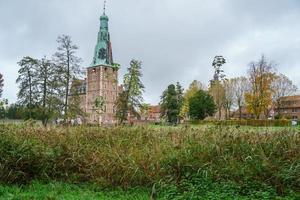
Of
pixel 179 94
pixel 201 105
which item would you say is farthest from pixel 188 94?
pixel 201 105

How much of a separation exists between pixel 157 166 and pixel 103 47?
2963 inches

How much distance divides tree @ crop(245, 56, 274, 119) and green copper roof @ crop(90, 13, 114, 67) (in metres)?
41.3

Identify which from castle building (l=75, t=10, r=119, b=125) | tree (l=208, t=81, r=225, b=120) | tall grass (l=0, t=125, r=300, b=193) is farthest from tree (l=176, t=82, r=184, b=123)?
tall grass (l=0, t=125, r=300, b=193)

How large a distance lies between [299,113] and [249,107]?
35938mm

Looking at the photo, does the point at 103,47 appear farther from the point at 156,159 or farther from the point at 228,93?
the point at 156,159

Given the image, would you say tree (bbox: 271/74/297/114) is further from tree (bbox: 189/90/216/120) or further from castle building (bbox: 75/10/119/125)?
castle building (bbox: 75/10/119/125)

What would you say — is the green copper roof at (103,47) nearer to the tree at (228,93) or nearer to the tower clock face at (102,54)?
the tower clock face at (102,54)

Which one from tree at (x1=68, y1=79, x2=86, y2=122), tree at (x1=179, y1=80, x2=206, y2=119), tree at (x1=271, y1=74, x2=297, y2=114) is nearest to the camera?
tree at (x1=68, y1=79, x2=86, y2=122)

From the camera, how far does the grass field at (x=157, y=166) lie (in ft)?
16.7

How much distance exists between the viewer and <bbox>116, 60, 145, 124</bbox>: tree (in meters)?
36.5

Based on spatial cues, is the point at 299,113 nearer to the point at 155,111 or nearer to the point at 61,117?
the point at 155,111

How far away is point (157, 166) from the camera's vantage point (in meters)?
5.63

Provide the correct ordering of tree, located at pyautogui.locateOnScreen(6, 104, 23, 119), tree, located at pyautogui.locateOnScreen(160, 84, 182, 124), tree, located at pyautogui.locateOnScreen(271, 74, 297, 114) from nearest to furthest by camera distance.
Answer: tree, located at pyautogui.locateOnScreen(6, 104, 23, 119) → tree, located at pyautogui.locateOnScreen(271, 74, 297, 114) → tree, located at pyautogui.locateOnScreen(160, 84, 182, 124)

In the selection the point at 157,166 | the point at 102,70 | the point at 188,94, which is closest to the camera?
the point at 157,166
